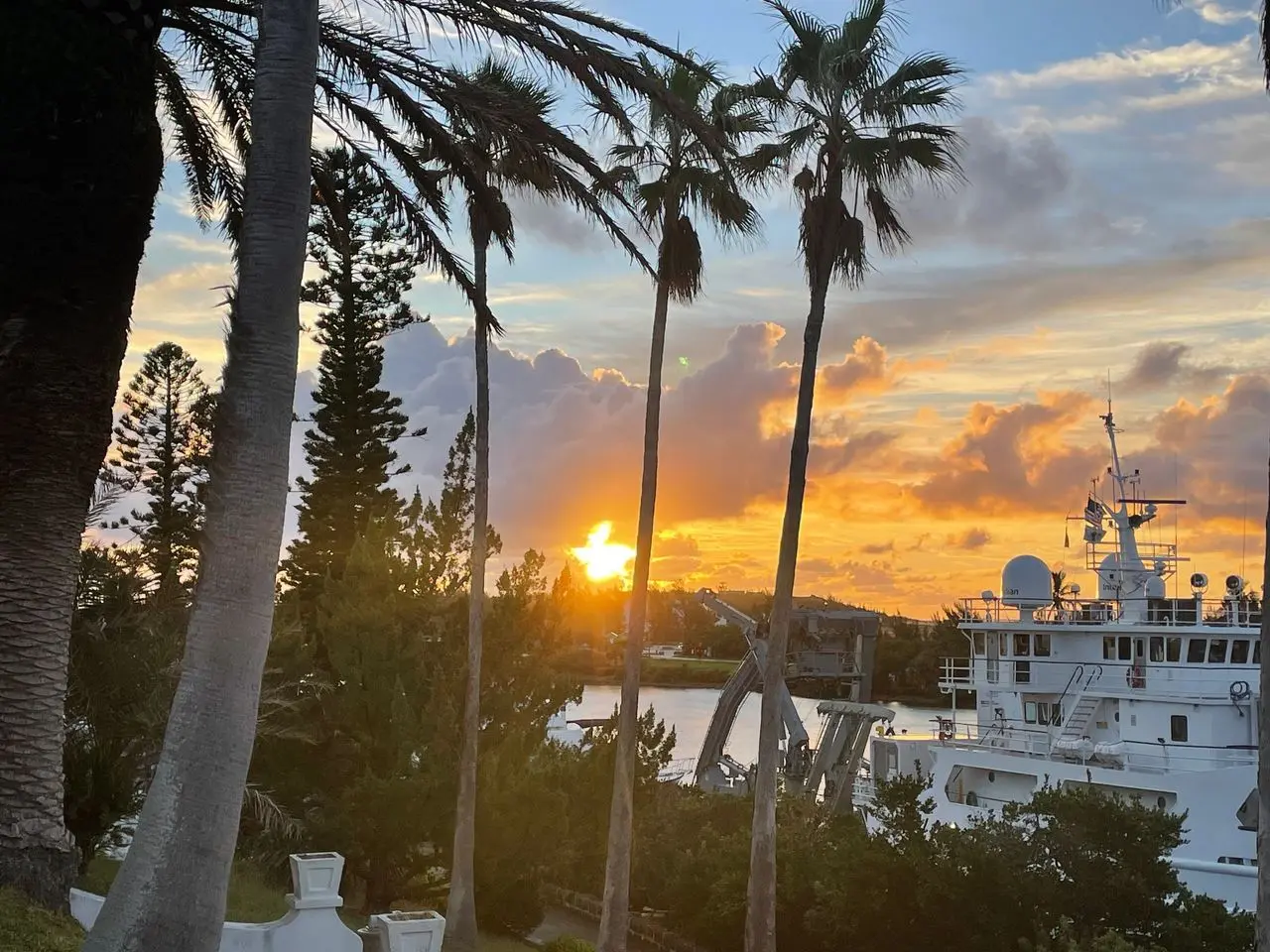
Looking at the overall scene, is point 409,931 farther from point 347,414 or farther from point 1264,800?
point 347,414

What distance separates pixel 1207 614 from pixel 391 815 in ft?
54.7

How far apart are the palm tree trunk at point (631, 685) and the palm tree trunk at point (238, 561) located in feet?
35.6

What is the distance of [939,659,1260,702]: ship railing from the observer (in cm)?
2253

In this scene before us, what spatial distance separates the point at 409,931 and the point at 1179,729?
18165mm

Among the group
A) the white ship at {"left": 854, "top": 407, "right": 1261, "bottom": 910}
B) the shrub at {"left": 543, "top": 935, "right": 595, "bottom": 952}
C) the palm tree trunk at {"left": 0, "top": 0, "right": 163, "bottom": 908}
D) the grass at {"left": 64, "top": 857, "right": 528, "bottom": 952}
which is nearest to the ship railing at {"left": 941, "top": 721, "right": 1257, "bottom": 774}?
the white ship at {"left": 854, "top": 407, "right": 1261, "bottom": 910}

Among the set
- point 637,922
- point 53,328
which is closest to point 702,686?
point 637,922

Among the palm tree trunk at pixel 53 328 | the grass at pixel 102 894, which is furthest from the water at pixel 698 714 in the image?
the palm tree trunk at pixel 53 328

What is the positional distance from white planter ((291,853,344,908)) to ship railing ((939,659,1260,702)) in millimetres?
18427

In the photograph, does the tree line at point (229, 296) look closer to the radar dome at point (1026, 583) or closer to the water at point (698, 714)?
the radar dome at point (1026, 583)

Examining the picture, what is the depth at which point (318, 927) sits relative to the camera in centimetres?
884

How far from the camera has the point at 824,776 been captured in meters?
30.2

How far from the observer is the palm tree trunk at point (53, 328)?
236 inches

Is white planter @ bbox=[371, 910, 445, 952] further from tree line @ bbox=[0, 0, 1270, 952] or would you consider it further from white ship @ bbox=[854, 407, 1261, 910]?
white ship @ bbox=[854, 407, 1261, 910]

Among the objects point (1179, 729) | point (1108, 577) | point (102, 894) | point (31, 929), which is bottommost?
point (102, 894)
